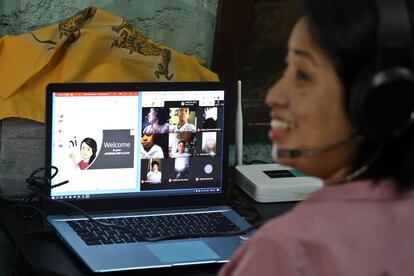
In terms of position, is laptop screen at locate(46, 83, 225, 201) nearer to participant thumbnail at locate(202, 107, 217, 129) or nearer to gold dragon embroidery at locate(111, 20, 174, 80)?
participant thumbnail at locate(202, 107, 217, 129)

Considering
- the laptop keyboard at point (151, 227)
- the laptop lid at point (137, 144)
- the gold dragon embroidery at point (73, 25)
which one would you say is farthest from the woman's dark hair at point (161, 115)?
the gold dragon embroidery at point (73, 25)

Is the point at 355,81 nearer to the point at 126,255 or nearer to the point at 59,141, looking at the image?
the point at 126,255

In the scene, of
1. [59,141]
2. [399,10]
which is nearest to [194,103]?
[59,141]

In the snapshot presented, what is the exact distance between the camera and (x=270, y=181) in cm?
209

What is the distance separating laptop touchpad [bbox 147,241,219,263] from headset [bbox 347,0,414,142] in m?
0.77

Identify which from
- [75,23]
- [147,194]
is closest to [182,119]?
[147,194]

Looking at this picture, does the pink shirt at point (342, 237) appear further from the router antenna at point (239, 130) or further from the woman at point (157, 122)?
the router antenna at point (239, 130)

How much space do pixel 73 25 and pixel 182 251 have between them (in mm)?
697

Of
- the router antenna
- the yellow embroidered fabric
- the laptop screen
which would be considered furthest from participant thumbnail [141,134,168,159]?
the router antenna

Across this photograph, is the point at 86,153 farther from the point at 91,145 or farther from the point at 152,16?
the point at 152,16

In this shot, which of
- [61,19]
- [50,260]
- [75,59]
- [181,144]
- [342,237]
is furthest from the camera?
[61,19]

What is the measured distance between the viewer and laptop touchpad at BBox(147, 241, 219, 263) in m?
1.65

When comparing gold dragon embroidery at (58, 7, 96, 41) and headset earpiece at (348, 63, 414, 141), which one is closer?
headset earpiece at (348, 63, 414, 141)

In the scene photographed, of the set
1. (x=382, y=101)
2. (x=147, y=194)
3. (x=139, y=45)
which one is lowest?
(x=147, y=194)
